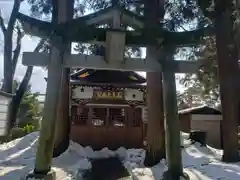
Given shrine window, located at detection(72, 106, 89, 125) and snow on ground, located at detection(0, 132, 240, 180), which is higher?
shrine window, located at detection(72, 106, 89, 125)

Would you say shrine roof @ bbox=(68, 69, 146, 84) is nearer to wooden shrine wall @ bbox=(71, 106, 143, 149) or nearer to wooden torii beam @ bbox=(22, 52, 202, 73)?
wooden shrine wall @ bbox=(71, 106, 143, 149)

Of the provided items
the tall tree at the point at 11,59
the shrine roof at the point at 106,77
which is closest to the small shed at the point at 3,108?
the shrine roof at the point at 106,77

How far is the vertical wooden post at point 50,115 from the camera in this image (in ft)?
19.3

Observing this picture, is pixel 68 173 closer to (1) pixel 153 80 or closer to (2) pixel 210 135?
(1) pixel 153 80

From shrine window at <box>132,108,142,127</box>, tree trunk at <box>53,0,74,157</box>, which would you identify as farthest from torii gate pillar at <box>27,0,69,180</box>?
shrine window at <box>132,108,142,127</box>

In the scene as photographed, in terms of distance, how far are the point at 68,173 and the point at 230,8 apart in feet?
22.5

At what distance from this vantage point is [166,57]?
6.38 meters

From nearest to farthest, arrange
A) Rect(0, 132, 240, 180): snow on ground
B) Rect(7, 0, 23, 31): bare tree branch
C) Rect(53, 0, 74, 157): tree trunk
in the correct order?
Rect(0, 132, 240, 180): snow on ground < Rect(53, 0, 74, 157): tree trunk < Rect(7, 0, 23, 31): bare tree branch

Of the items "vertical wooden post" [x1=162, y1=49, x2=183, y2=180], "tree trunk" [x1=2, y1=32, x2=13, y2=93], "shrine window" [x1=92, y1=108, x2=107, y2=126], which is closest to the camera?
"vertical wooden post" [x1=162, y1=49, x2=183, y2=180]

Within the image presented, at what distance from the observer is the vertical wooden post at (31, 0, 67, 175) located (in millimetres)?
5891

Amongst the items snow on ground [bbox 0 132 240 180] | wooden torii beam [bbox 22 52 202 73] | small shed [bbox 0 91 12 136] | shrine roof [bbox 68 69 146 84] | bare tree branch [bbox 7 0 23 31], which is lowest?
snow on ground [bbox 0 132 240 180]

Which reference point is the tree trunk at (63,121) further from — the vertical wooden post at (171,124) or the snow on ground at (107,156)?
the vertical wooden post at (171,124)

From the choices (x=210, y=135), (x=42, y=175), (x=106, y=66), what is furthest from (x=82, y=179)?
(x=210, y=135)

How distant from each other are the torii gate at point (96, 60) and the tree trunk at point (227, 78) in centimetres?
315
